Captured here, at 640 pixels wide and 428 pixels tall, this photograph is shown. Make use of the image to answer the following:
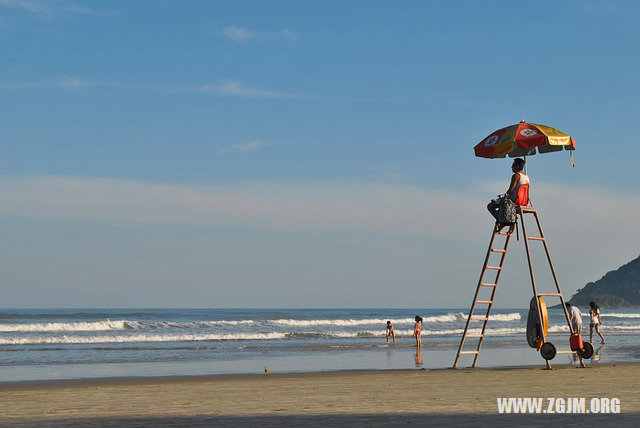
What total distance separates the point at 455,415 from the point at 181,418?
3267mm

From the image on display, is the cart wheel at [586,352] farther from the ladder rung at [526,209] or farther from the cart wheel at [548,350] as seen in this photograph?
the ladder rung at [526,209]

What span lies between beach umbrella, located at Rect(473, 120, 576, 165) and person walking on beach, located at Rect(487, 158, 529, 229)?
35 cm

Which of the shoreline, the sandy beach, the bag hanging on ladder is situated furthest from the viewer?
the shoreline

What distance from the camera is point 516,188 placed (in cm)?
1736

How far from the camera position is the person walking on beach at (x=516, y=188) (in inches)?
681

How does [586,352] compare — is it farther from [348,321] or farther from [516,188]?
[348,321]

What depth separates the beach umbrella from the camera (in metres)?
17.0

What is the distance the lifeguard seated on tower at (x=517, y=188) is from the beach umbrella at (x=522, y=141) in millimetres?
351

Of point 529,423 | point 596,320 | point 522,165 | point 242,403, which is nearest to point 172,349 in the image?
point 596,320

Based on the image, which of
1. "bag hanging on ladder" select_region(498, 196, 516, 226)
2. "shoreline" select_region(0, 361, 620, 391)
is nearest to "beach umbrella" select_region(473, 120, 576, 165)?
"bag hanging on ladder" select_region(498, 196, 516, 226)

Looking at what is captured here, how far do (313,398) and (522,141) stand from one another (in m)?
7.71

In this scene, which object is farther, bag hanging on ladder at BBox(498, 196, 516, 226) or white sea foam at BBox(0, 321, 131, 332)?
white sea foam at BBox(0, 321, 131, 332)

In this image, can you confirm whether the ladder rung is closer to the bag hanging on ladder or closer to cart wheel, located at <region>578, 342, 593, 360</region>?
the bag hanging on ladder

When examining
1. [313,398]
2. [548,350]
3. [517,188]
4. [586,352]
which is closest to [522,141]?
[517,188]
